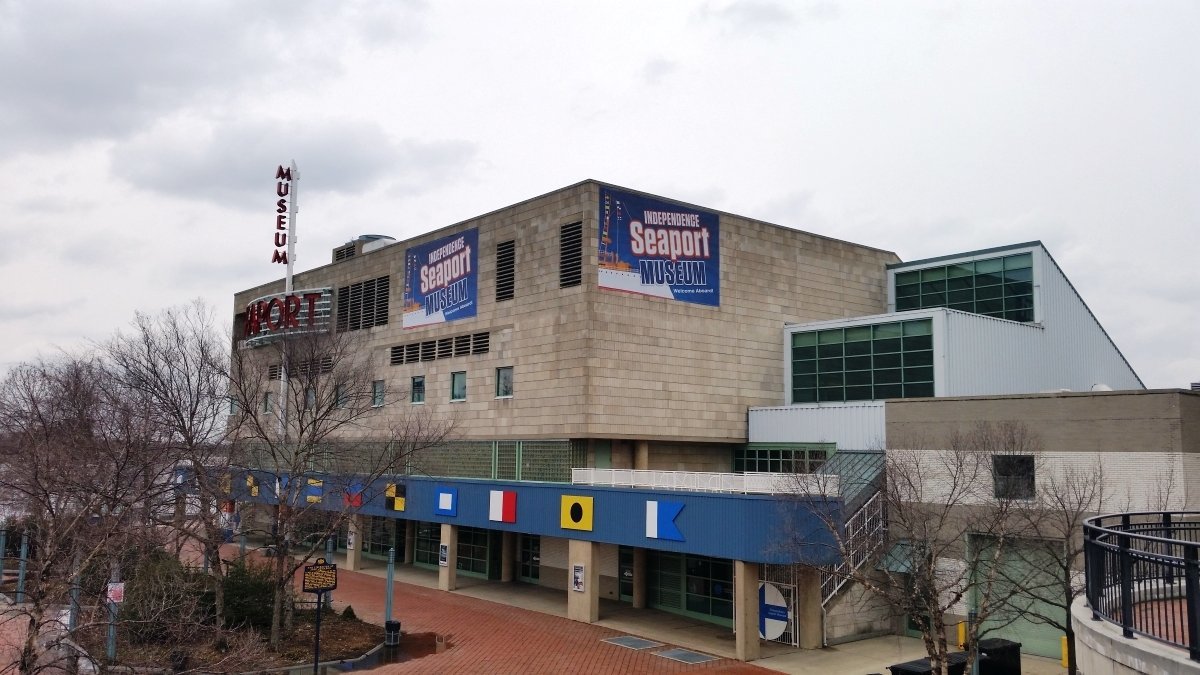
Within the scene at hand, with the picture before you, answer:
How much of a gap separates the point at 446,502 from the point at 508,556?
4.76 metres

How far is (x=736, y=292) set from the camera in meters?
39.7

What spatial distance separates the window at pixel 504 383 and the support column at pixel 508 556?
6910mm

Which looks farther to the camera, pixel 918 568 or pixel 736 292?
pixel 736 292

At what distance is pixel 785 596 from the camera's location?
29.0 meters

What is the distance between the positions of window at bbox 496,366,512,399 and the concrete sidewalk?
8.44m

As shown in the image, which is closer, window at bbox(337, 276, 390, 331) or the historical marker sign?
the historical marker sign

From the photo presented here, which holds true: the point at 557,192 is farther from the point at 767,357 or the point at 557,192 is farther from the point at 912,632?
the point at 912,632

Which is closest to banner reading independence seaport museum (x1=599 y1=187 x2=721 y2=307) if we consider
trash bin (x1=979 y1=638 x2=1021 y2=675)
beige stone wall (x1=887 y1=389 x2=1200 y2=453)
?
beige stone wall (x1=887 y1=389 x2=1200 y2=453)

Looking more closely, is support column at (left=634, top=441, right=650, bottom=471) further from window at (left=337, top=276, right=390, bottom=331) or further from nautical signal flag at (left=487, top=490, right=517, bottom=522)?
window at (left=337, top=276, right=390, bottom=331)

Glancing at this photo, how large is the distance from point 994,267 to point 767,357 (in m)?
11.3

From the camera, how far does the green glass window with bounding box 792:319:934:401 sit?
3559 centimetres

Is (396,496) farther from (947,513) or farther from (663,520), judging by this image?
(947,513)

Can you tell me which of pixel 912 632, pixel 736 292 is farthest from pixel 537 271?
pixel 912 632

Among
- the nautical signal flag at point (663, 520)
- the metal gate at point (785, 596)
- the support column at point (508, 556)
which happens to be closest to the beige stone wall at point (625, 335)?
the support column at point (508, 556)
